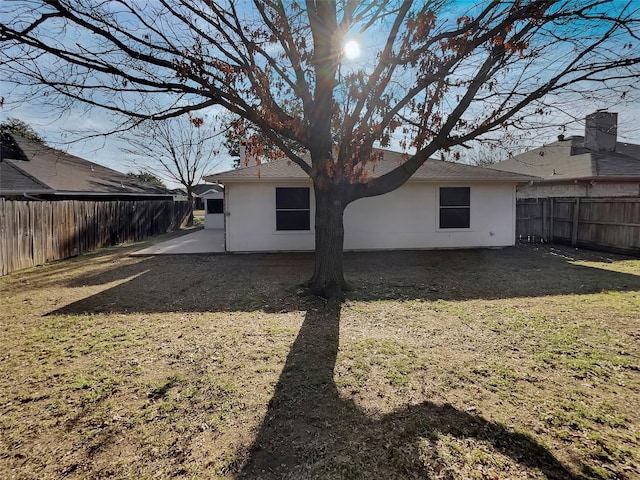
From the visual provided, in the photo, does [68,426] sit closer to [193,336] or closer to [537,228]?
[193,336]

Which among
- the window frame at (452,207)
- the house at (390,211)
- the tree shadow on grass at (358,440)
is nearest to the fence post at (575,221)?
the house at (390,211)

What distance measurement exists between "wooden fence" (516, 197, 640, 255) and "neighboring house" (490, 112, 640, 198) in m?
1.20

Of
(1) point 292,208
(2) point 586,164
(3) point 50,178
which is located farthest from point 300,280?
(2) point 586,164

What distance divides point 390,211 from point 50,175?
15398 mm

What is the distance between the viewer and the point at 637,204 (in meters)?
10.4

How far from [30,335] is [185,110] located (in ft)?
12.9

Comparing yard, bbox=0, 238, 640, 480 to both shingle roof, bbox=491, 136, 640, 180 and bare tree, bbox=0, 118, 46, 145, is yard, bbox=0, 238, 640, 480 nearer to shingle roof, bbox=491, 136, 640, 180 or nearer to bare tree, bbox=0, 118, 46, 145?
bare tree, bbox=0, 118, 46, 145

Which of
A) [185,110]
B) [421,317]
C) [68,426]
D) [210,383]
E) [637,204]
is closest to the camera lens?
[68,426]

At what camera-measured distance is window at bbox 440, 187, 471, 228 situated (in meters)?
11.4

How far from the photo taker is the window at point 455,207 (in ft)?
37.4

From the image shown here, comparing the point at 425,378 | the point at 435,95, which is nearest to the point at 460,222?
the point at 435,95

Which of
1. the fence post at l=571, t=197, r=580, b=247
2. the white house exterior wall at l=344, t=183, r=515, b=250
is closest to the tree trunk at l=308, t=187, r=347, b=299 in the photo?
the white house exterior wall at l=344, t=183, r=515, b=250

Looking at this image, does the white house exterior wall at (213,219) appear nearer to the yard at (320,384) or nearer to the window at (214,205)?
the window at (214,205)

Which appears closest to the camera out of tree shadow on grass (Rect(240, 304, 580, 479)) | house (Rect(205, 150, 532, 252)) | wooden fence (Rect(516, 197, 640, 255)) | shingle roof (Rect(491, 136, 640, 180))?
tree shadow on grass (Rect(240, 304, 580, 479))
